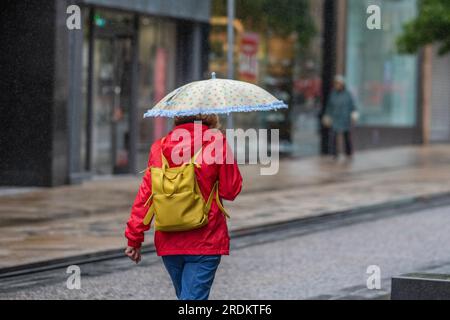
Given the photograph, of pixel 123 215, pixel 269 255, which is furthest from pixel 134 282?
pixel 123 215

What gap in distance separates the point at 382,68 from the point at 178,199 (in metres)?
24.9

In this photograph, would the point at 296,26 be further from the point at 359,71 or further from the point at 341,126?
the point at 359,71

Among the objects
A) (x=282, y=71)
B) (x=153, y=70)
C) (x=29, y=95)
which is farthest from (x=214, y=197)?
(x=282, y=71)

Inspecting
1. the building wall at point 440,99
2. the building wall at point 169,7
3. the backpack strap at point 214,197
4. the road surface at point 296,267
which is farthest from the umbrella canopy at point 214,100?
the building wall at point 440,99

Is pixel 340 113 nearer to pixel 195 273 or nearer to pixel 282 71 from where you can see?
pixel 282 71

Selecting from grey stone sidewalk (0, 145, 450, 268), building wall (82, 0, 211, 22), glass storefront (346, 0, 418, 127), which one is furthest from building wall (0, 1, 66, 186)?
glass storefront (346, 0, 418, 127)

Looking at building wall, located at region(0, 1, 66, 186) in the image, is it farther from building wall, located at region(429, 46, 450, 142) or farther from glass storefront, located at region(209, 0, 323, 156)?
building wall, located at region(429, 46, 450, 142)

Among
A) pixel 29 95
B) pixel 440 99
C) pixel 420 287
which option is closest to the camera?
pixel 420 287

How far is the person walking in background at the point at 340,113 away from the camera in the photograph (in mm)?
25141

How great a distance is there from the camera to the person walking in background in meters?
25.1

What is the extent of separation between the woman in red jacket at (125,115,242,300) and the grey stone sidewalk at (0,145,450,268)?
4.57 metres

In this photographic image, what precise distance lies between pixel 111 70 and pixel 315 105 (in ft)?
24.7

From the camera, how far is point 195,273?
593cm

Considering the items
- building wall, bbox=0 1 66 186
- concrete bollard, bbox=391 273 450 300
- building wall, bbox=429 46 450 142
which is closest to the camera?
concrete bollard, bbox=391 273 450 300
